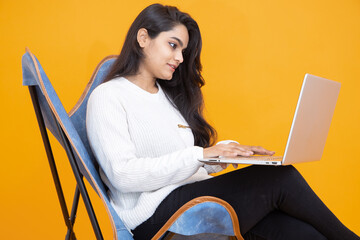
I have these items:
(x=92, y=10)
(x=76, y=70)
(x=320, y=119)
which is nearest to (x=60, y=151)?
(x=76, y=70)

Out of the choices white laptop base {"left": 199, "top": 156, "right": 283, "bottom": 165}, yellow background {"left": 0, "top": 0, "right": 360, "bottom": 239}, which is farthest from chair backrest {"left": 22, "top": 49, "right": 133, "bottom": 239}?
yellow background {"left": 0, "top": 0, "right": 360, "bottom": 239}

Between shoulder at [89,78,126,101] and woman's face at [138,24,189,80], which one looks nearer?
shoulder at [89,78,126,101]

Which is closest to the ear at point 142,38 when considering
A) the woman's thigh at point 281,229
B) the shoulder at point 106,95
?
the shoulder at point 106,95

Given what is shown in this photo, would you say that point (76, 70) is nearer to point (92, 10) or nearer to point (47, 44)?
point (47, 44)

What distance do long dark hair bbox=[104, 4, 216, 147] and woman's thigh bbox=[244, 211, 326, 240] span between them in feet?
1.78

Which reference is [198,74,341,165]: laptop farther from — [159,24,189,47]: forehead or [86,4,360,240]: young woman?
[159,24,189,47]: forehead

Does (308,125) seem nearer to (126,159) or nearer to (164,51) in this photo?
(126,159)

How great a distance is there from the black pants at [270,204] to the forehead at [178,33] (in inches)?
23.5

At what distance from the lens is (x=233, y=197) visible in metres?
1.17

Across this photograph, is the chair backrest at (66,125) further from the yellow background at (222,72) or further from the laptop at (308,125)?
the yellow background at (222,72)

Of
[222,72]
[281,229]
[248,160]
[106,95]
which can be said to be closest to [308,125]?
[248,160]

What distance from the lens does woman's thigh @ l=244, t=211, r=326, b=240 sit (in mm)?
1132

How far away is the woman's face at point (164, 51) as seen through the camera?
1548mm

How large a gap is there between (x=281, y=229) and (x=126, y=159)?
1.57ft
